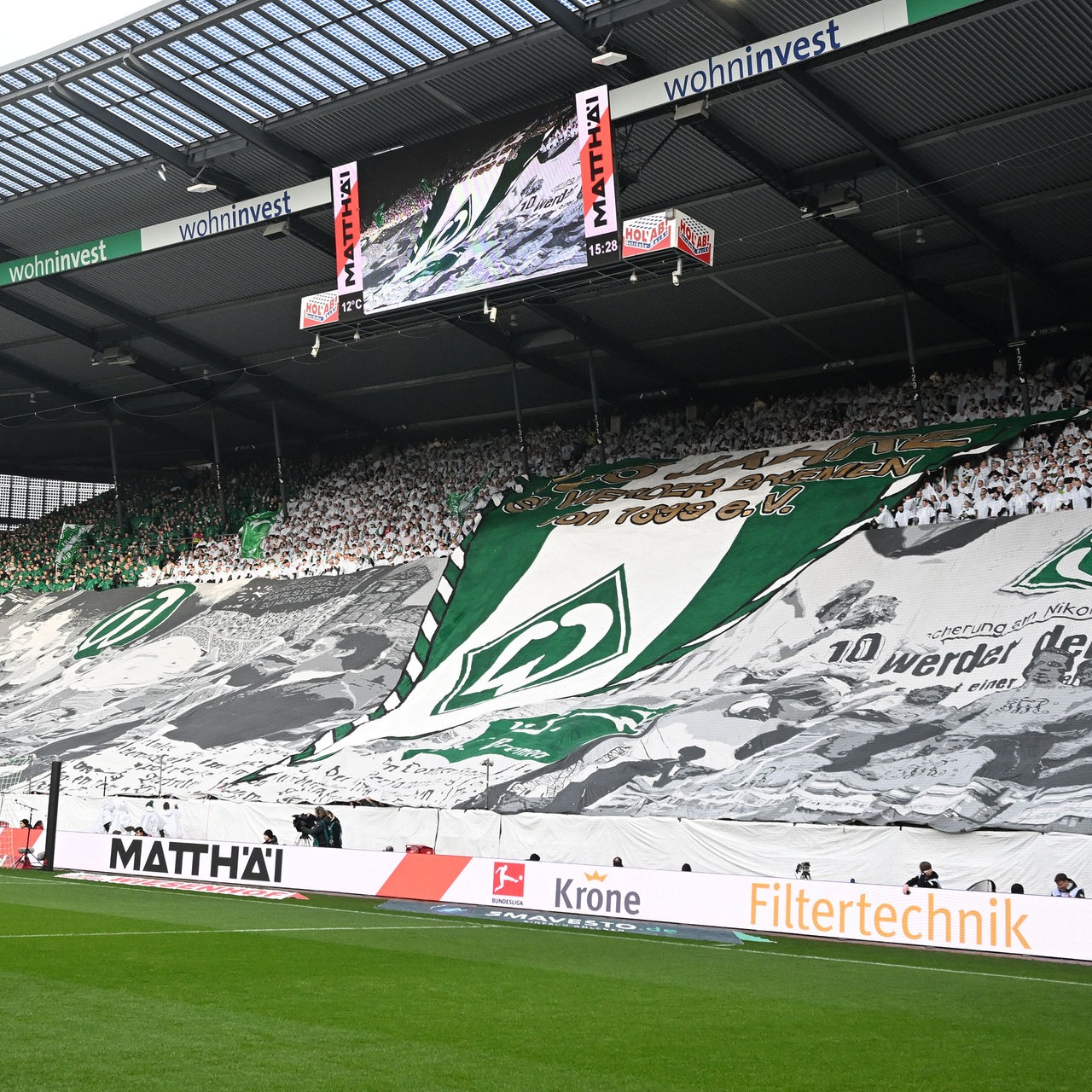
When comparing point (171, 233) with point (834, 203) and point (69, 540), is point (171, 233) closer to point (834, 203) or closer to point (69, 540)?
point (834, 203)

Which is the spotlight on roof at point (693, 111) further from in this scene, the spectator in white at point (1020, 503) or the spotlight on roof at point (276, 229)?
the spectator in white at point (1020, 503)

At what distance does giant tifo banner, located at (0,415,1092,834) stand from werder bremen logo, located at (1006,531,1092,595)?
5 cm

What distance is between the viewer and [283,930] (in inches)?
632

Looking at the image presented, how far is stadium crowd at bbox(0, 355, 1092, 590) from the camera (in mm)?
29000

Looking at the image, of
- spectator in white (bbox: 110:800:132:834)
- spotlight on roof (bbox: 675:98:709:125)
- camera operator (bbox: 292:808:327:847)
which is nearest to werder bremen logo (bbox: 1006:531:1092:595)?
spotlight on roof (bbox: 675:98:709:125)

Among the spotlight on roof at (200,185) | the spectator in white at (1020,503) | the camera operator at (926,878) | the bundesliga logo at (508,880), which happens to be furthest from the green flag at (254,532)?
the camera operator at (926,878)

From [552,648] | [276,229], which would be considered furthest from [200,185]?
[552,648]

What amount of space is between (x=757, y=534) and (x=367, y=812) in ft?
40.0

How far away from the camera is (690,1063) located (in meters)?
8.84

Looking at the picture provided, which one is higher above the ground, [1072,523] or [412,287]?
[412,287]

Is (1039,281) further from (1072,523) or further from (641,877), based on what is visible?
(641,877)

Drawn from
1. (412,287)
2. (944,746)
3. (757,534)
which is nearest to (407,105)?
(412,287)

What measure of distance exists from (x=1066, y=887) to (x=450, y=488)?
28.4 m

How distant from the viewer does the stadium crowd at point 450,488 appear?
2900 centimetres
